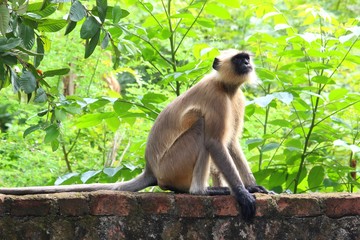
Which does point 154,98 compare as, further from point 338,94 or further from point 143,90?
point 143,90

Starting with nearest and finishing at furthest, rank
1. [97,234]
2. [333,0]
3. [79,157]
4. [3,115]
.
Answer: [97,234]
[79,157]
[3,115]
[333,0]

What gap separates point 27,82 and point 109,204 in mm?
656

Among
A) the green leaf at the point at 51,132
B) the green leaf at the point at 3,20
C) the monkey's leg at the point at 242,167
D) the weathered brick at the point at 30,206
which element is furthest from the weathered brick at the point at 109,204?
the monkey's leg at the point at 242,167

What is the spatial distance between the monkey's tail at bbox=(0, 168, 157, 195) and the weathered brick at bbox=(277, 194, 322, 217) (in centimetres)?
94

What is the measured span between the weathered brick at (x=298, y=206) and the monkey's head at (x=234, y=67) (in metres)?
1.15

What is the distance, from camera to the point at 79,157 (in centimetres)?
634

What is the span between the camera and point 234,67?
13.7 feet

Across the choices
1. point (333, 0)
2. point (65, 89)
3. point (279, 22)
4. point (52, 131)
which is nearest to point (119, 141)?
point (65, 89)

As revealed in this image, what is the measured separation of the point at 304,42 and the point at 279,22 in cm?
50

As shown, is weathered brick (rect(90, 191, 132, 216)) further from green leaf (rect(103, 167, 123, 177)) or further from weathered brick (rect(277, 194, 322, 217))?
green leaf (rect(103, 167, 123, 177))

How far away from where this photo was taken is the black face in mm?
4215

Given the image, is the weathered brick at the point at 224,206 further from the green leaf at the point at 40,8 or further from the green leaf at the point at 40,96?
the green leaf at the point at 40,8

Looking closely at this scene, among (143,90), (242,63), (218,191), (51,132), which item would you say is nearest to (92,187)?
(51,132)

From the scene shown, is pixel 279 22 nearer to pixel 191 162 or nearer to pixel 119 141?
pixel 191 162
